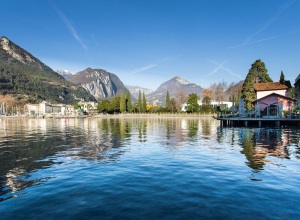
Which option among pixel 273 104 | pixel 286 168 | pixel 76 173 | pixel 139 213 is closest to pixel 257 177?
pixel 286 168

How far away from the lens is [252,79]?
78062mm

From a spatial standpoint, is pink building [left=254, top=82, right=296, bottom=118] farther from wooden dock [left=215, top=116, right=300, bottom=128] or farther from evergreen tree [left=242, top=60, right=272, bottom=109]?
evergreen tree [left=242, top=60, right=272, bottom=109]

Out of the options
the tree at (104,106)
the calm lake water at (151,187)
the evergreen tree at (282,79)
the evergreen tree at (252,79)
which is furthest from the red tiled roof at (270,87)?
the tree at (104,106)

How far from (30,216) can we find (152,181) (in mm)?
5825

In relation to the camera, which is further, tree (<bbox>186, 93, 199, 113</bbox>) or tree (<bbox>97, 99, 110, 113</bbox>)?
tree (<bbox>97, 99, 110, 113</bbox>)

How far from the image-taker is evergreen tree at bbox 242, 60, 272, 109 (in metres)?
75.9

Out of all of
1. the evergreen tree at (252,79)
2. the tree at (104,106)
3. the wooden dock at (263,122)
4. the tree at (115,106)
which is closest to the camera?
the wooden dock at (263,122)

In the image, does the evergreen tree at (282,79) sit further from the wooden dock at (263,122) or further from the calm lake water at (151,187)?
the calm lake water at (151,187)

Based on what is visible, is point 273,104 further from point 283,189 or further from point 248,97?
point 283,189

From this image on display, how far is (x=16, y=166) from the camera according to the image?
1616cm

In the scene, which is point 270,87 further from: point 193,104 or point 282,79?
point 193,104

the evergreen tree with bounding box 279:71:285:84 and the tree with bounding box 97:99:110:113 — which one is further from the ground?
the evergreen tree with bounding box 279:71:285:84

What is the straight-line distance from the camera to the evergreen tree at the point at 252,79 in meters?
75.9

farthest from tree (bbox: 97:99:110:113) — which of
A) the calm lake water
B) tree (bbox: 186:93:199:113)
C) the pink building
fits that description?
the calm lake water
